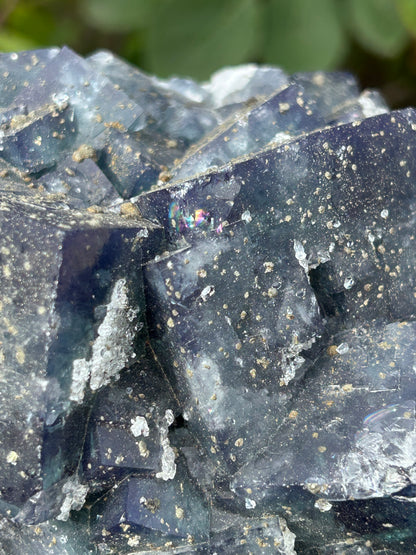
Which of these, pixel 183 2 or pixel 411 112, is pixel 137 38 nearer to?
pixel 183 2

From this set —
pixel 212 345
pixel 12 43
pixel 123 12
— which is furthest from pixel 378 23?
pixel 212 345

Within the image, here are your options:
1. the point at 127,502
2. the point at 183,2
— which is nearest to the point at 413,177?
the point at 127,502

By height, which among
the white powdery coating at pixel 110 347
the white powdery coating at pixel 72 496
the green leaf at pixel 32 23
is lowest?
the white powdery coating at pixel 72 496

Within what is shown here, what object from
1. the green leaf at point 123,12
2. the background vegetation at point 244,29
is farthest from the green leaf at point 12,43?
the green leaf at point 123,12

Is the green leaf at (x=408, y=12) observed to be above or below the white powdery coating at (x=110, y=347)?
above

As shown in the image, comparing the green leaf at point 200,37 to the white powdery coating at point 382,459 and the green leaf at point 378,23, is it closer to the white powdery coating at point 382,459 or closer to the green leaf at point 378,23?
the green leaf at point 378,23

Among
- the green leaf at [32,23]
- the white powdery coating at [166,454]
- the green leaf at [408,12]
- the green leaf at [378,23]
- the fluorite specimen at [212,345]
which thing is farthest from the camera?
the green leaf at [32,23]

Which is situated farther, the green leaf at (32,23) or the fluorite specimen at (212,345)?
the green leaf at (32,23)
